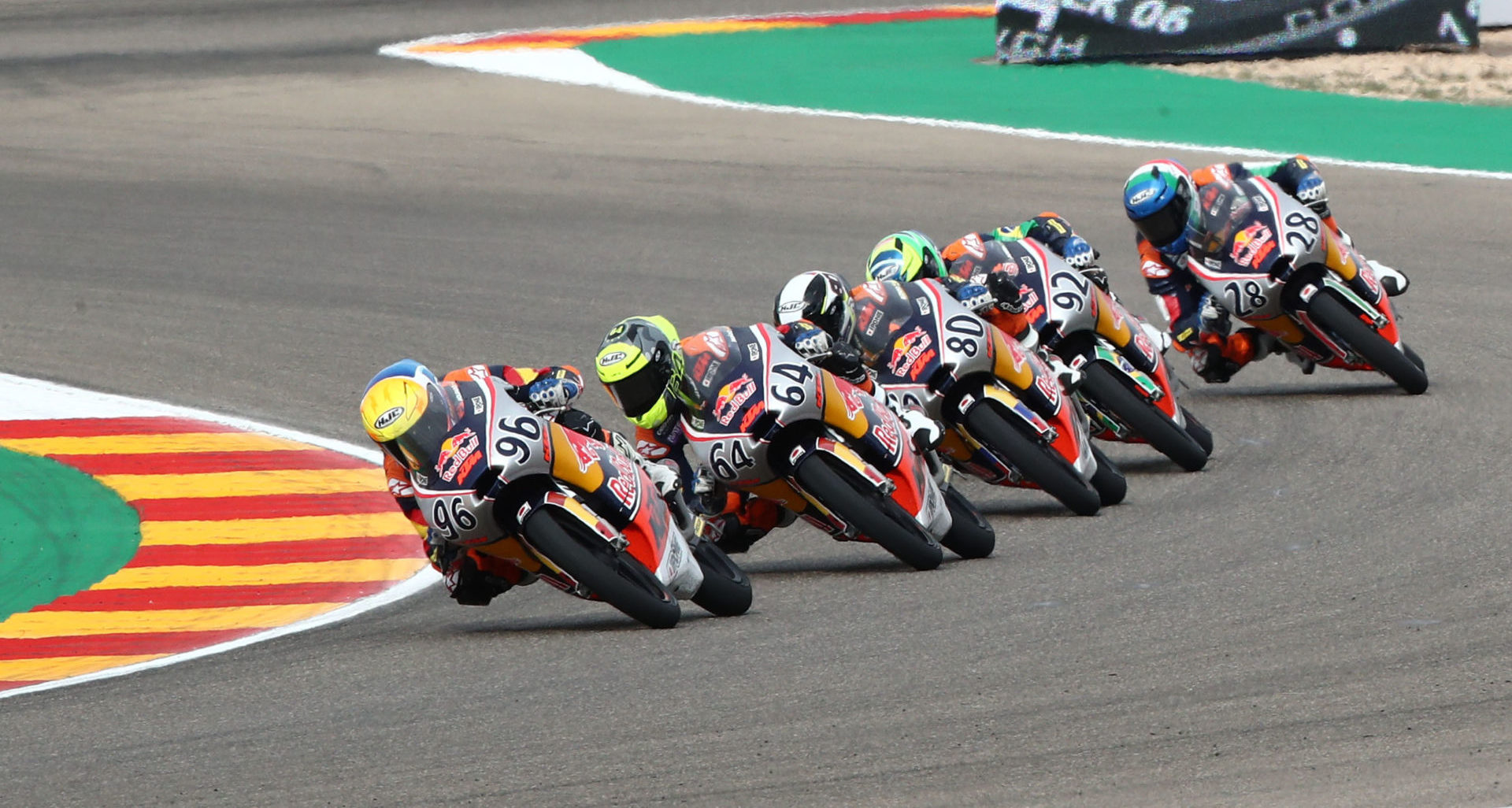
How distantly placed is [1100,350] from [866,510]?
2.45m

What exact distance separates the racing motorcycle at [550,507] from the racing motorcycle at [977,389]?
78.1 inches

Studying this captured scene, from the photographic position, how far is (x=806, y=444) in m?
8.35

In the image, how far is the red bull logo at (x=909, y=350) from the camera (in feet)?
31.0

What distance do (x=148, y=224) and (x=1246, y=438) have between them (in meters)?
10.3

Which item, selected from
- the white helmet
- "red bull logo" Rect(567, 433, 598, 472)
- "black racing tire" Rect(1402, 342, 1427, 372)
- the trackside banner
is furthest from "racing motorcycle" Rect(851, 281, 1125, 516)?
the trackside banner

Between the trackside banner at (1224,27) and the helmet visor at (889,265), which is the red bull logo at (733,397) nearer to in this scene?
the helmet visor at (889,265)

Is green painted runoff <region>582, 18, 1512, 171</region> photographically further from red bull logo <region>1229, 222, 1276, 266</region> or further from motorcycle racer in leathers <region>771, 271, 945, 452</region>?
motorcycle racer in leathers <region>771, 271, 945, 452</region>

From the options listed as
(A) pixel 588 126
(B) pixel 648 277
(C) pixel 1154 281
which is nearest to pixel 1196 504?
(C) pixel 1154 281

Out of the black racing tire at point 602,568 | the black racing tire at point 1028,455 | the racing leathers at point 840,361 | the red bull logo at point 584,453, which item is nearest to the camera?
the black racing tire at point 602,568

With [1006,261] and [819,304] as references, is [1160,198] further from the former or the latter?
[819,304]

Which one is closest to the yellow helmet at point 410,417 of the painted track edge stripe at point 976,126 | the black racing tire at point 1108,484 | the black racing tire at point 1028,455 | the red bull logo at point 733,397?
the red bull logo at point 733,397

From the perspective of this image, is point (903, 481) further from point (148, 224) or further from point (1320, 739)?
point (148, 224)

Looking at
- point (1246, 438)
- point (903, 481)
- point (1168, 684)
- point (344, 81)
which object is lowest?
point (344, 81)

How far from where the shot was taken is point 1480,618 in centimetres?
699
